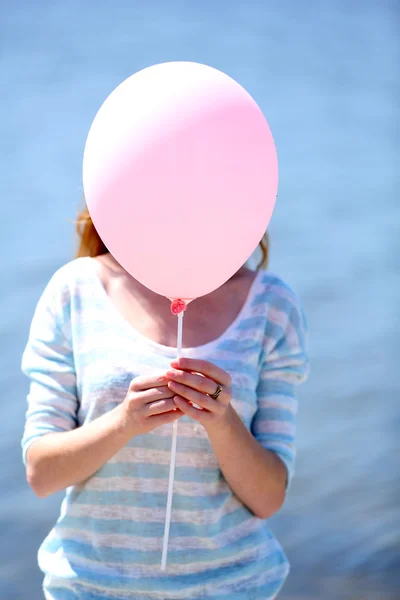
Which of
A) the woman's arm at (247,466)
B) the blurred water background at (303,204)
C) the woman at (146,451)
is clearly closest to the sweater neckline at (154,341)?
the woman at (146,451)

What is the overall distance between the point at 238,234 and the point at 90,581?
1.80ft

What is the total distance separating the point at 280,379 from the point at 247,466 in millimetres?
162

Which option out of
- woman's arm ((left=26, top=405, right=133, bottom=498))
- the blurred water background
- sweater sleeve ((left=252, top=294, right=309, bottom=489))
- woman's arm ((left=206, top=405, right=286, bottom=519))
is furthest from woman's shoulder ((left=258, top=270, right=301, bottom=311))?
the blurred water background

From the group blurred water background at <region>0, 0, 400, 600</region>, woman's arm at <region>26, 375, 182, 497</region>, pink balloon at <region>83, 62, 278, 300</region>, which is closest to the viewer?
pink balloon at <region>83, 62, 278, 300</region>

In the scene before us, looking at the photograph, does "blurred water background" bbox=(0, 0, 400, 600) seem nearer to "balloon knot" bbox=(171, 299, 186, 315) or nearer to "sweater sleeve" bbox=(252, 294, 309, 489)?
"sweater sleeve" bbox=(252, 294, 309, 489)

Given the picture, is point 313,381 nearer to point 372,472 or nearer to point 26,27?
point 372,472

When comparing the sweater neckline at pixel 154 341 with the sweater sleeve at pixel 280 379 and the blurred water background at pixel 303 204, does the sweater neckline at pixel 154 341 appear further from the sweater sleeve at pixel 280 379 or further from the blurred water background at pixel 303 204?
the blurred water background at pixel 303 204

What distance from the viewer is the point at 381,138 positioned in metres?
2.93

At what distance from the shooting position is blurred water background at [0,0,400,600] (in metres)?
2.40

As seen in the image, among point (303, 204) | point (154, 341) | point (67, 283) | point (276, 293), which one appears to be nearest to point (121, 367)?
point (154, 341)

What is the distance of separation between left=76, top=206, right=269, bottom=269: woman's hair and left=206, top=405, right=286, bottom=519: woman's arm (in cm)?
33

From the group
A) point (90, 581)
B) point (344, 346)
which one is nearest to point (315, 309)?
point (344, 346)

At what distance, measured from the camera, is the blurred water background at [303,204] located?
240 centimetres

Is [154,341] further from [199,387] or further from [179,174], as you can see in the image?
[179,174]
